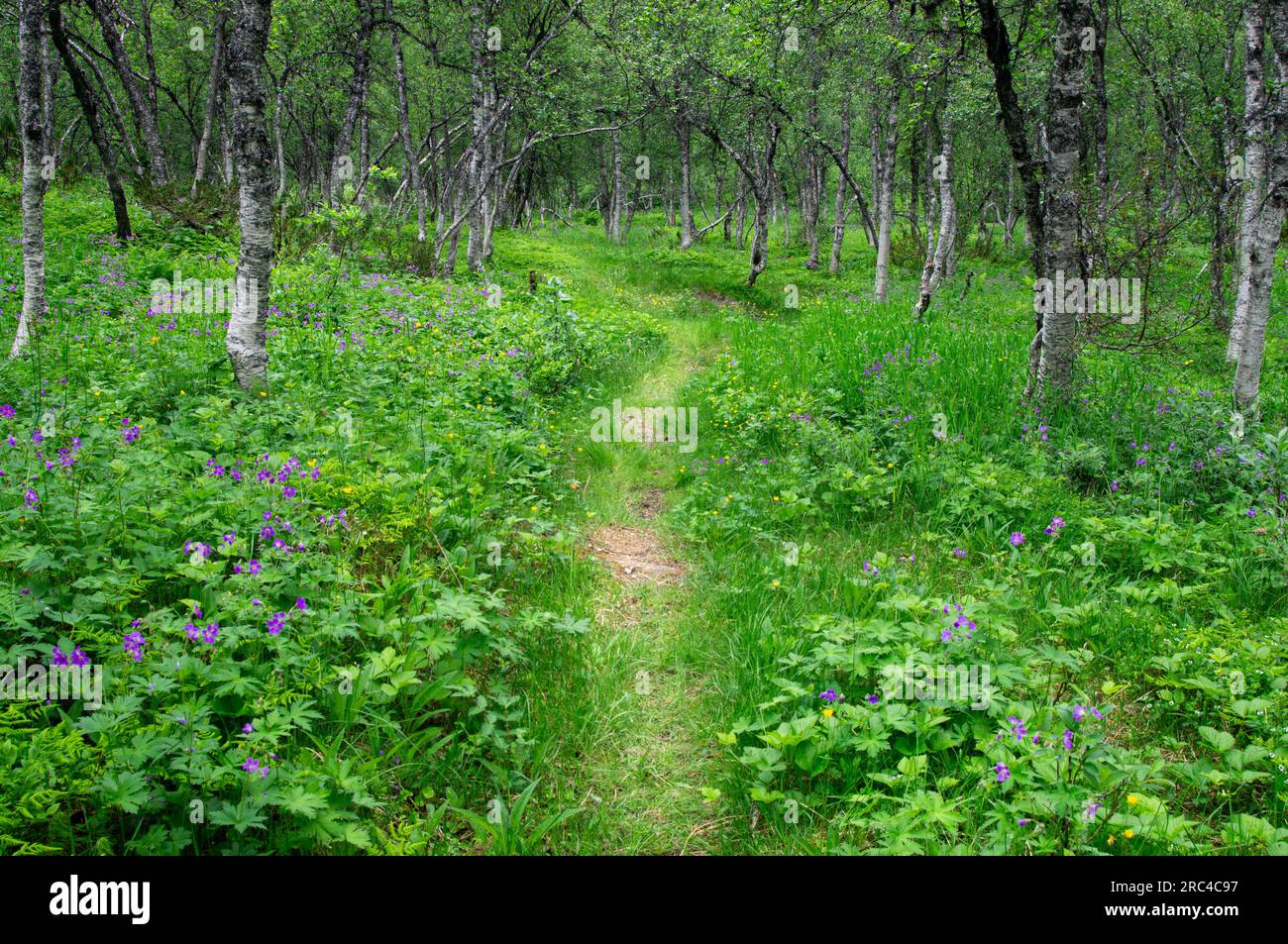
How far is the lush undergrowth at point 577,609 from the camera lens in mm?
2916

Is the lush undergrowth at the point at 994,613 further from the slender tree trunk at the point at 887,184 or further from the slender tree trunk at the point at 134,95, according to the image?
the slender tree trunk at the point at 134,95

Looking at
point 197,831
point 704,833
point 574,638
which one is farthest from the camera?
point 574,638

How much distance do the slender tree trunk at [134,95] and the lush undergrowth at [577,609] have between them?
45.8 feet

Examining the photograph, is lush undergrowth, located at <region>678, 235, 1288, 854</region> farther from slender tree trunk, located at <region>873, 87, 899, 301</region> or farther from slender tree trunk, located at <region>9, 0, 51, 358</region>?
slender tree trunk, located at <region>873, 87, 899, 301</region>

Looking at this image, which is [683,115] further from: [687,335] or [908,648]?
[908,648]

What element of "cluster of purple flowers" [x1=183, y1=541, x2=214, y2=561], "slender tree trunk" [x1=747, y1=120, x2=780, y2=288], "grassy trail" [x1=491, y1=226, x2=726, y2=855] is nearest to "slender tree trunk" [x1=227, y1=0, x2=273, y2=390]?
"grassy trail" [x1=491, y1=226, x2=726, y2=855]

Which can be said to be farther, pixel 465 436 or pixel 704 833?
pixel 465 436

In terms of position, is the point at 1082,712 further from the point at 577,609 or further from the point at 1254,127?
the point at 1254,127

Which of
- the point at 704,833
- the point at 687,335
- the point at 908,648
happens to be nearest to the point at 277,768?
the point at 704,833

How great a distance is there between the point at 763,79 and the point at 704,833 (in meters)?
19.3

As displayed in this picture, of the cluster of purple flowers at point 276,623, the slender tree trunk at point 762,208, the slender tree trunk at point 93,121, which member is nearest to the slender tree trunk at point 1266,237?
the cluster of purple flowers at point 276,623

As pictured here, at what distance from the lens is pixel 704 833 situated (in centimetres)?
335

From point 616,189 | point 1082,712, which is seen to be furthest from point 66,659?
point 616,189

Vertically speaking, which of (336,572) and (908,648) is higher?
(336,572)
